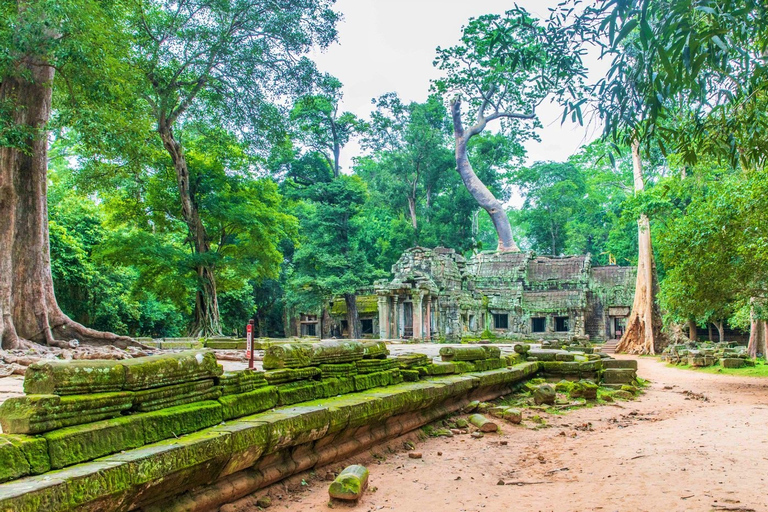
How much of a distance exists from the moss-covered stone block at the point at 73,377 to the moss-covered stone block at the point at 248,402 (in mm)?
1060

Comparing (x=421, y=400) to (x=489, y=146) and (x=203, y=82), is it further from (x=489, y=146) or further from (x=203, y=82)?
(x=489, y=146)

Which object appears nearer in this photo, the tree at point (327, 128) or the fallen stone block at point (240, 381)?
the fallen stone block at point (240, 381)

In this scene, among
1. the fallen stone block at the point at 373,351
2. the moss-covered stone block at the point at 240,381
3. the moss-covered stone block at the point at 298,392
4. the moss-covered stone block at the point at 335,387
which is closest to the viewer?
the moss-covered stone block at the point at 240,381

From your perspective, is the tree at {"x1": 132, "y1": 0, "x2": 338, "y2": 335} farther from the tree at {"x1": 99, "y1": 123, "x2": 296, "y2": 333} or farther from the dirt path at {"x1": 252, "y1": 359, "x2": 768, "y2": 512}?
the dirt path at {"x1": 252, "y1": 359, "x2": 768, "y2": 512}

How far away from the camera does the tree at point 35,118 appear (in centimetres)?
926

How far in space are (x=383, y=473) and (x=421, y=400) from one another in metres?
1.59

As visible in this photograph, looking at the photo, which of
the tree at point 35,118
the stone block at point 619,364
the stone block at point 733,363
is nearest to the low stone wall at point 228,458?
the tree at point 35,118

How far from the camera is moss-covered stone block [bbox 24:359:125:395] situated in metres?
3.57

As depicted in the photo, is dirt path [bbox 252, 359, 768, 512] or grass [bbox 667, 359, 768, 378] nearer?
dirt path [bbox 252, 359, 768, 512]

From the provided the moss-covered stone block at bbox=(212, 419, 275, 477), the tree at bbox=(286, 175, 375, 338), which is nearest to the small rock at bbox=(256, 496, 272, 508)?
the moss-covered stone block at bbox=(212, 419, 275, 477)

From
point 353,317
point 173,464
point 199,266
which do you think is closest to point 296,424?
point 173,464

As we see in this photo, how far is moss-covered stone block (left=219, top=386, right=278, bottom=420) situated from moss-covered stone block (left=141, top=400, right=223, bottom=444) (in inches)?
4.1

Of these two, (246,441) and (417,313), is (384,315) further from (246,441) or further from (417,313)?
(246,441)

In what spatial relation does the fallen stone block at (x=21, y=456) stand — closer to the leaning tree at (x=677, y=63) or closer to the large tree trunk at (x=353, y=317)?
the leaning tree at (x=677, y=63)
